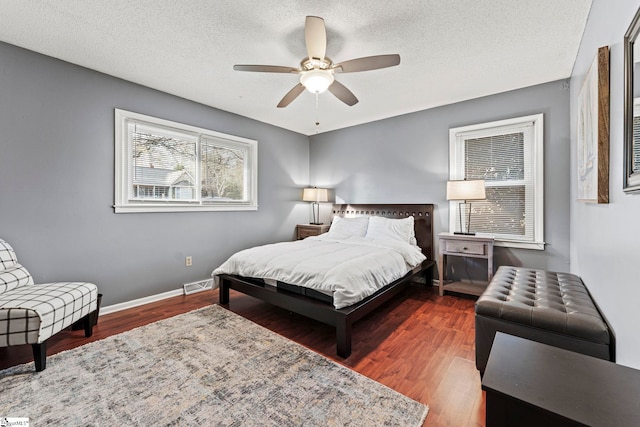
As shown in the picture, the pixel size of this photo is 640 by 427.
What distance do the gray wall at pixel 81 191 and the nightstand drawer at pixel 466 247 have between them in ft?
10.6

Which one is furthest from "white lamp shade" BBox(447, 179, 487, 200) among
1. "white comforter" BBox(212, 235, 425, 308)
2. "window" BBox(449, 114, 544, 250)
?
"white comforter" BBox(212, 235, 425, 308)

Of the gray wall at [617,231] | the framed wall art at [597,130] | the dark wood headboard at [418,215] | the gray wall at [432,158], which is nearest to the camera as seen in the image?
the gray wall at [617,231]

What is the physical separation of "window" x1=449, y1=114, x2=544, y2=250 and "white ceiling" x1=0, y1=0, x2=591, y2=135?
538mm

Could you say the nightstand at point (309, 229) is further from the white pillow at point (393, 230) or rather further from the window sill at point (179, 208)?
the white pillow at point (393, 230)

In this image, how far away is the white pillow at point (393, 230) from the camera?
149 inches

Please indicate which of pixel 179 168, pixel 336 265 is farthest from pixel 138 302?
pixel 336 265

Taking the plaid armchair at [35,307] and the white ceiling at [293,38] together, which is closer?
the plaid armchair at [35,307]

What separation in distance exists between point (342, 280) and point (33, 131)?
10.5ft

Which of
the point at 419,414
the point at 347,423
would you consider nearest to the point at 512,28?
the point at 419,414

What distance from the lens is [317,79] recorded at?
230 centimetres

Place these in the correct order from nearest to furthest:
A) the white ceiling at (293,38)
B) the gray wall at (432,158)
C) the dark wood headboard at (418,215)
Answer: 1. the white ceiling at (293,38)
2. the gray wall at (432,158)
3. the dark wood headboard at (418,215)

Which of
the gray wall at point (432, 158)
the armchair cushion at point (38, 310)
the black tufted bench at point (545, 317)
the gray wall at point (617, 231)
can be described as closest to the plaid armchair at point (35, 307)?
the armchair cushion at point (38, 310)

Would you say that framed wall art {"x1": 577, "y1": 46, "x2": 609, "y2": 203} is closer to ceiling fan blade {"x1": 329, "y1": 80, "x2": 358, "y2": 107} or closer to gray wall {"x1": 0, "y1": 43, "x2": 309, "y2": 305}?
ceiling fan blade {"x1": 329, "y1": 80, "x2": 358, "y2": 107}

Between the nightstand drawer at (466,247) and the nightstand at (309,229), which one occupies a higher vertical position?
the nightstand at (309,229)
